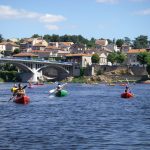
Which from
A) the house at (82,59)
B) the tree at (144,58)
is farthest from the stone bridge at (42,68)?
Result: the tree at (144,58)

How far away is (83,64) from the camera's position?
178 m

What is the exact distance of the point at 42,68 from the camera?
160 metres

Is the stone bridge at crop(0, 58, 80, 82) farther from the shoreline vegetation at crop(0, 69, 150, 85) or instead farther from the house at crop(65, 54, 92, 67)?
the house at crop(65, 54, 92, 67)

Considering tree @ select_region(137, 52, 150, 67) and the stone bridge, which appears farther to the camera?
tree @ select_region(137, 52, 150, 67)

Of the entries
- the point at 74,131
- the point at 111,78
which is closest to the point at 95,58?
the point at 111,78

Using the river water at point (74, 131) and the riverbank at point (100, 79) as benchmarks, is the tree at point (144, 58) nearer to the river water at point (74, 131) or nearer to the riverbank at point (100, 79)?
the riverbank at point (100, 79)

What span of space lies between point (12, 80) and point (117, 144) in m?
141

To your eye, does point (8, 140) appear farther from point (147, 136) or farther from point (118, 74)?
point (118, 74)

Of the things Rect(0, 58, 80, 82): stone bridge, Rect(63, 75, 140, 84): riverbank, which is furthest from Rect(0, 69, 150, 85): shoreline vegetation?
Rect(0, 58, 80, 82): stone bridge

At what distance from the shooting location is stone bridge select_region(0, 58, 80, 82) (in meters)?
152

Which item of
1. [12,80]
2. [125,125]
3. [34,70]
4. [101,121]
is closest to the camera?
[125,125]

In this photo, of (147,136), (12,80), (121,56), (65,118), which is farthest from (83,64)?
(147,136)

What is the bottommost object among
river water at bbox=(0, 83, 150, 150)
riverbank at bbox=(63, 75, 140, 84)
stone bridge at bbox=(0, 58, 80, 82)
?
river water at bbox=(0, 83, 150, 150)

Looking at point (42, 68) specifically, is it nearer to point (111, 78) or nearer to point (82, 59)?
point (111, 78)
